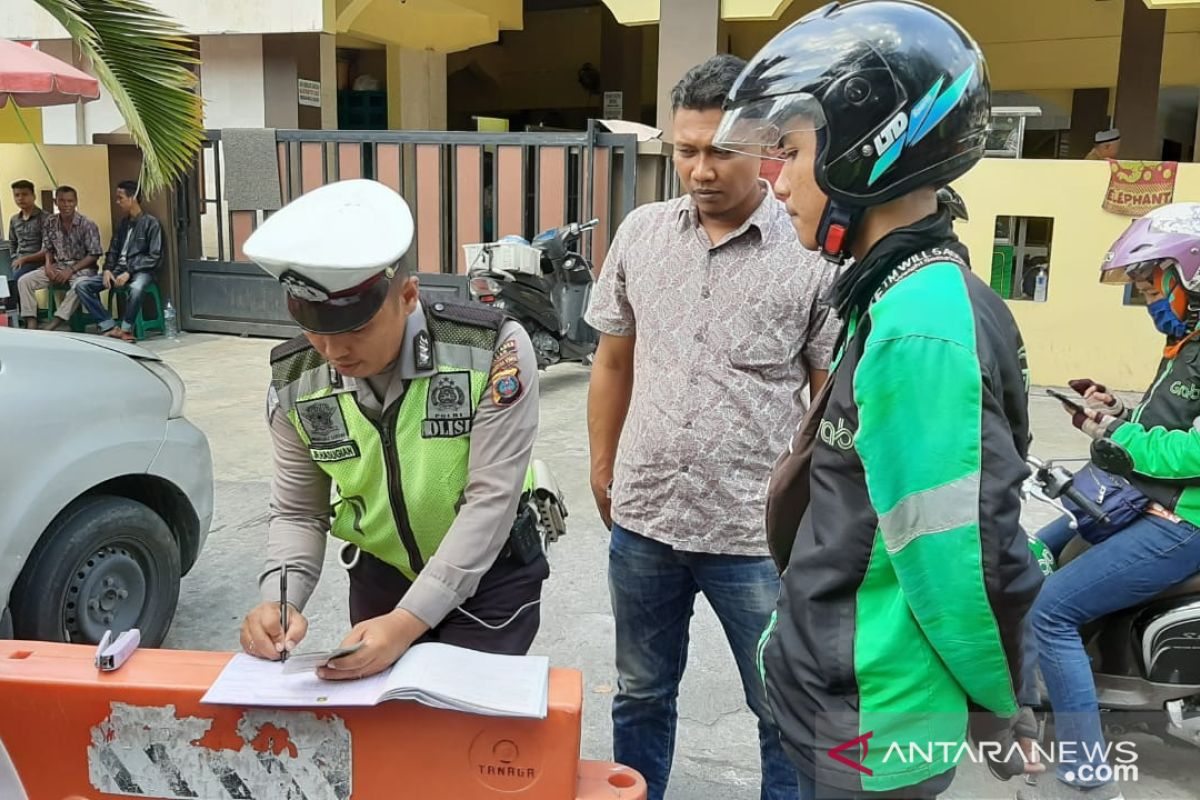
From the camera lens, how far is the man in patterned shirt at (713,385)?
233 centimetres

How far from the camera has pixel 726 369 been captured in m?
2.35

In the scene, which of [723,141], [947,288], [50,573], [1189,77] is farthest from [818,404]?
[1189,77]

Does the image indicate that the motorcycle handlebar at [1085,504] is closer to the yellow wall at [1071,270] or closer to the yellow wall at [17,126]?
the yellow wall at [1071,270]

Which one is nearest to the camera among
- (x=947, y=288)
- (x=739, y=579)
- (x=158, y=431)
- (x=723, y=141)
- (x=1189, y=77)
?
(x=947, y=288)

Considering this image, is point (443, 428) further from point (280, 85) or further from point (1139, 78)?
point (1139, 78)

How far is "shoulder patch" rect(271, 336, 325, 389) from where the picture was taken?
201 cm

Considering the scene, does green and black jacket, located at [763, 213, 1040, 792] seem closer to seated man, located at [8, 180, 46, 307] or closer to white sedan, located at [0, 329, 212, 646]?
white sedan, located at [0, 329, 212, 646]

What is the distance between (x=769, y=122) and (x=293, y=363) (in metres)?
1.05

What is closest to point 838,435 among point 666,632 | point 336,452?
point 336,452

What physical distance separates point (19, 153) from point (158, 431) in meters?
9.30

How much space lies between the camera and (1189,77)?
1313 centimetres

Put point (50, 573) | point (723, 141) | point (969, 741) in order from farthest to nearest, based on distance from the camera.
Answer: point (50, 573) < point (723, 141) < point (969, 741)

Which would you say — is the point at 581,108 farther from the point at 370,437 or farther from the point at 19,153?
the point at 370,437

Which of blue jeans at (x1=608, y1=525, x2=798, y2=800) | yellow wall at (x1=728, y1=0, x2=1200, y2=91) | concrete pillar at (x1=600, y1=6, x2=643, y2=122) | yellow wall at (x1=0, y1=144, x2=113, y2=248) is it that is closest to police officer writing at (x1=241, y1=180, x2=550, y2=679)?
blue jeans at (x1=608, y1=525, x2=798, y2=800)
